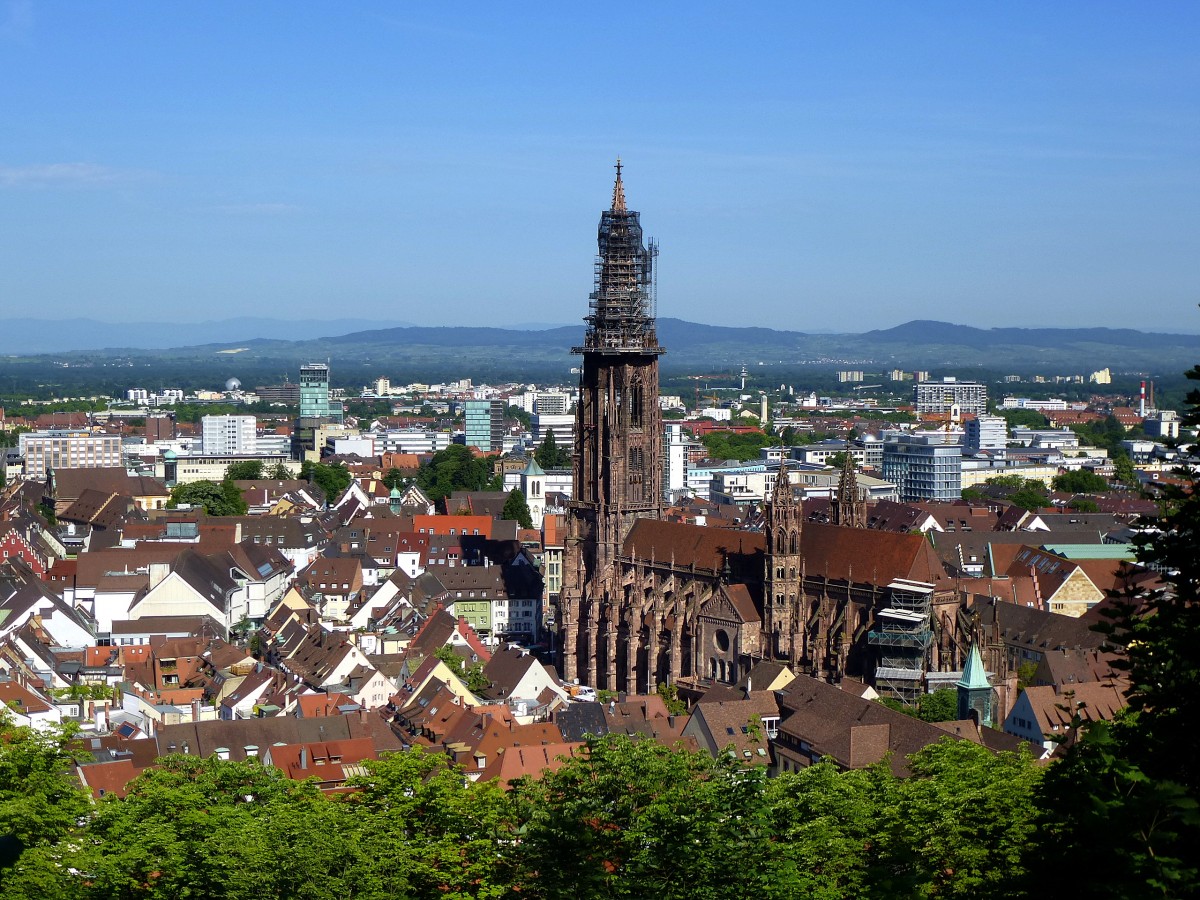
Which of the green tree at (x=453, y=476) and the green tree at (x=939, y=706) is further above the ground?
the green tree at (x=939, y=706)

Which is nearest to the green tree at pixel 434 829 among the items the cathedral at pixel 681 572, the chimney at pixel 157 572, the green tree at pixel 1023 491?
the cathedral at pixel 681 572

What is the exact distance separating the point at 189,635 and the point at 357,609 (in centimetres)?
1207

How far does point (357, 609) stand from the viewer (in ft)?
309

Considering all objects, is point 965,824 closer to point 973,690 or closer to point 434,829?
point 434,829

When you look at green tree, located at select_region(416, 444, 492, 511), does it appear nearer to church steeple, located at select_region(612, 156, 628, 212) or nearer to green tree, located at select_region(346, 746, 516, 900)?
church steeple, located at select_region(612, 156, 628, 212)

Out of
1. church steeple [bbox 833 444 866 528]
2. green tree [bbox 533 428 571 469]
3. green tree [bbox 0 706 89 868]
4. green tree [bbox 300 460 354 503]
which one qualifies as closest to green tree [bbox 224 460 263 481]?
green tree [bbox 300 460 354 503]

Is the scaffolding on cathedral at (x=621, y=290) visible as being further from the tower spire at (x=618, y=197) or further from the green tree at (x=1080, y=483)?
the green tree at (x=1080, y=483)

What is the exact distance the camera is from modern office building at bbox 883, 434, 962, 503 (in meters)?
178

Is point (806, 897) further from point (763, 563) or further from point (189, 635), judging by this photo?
point (189, 635)

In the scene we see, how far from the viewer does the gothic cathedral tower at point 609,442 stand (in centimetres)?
8469

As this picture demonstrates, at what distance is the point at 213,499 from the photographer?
144625mm

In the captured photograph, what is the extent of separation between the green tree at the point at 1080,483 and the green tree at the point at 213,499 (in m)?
84.6

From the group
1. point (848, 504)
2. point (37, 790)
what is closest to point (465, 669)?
point (848, 504)

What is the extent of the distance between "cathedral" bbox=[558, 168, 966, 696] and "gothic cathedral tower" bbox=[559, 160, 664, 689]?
0.25 ft
